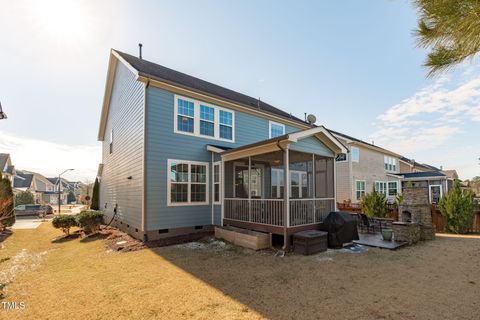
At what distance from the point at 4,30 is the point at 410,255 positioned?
1408 centimetres

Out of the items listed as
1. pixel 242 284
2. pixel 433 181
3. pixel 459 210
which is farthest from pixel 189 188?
pixel 433 181

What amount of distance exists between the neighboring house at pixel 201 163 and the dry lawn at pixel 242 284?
1.70 m

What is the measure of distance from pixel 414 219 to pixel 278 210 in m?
6.63

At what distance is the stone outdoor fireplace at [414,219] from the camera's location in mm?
8781

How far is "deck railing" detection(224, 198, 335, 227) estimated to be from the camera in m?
8.22

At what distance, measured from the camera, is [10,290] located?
487 cm

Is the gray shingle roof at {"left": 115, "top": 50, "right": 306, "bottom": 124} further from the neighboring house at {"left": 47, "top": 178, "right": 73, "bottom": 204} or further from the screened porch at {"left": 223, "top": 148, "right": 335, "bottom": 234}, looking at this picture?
the neighboring house at {"left": 47, "top": 178, "right": 73, "bottom": 204}

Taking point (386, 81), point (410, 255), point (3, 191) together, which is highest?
point (386, 81)

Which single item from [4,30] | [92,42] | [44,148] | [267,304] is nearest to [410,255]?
[267,304]

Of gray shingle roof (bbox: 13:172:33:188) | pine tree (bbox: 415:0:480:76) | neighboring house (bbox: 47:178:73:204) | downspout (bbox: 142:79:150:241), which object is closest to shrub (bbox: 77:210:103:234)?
downspout (bbox: 142:79:150:241)

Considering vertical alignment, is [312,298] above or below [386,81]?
below

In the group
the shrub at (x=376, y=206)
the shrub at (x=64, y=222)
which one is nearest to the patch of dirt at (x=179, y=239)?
the shrub at (x=64, y=222)

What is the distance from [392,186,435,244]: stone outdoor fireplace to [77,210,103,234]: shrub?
12286 millimetres

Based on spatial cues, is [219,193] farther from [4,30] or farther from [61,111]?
[61,111]
